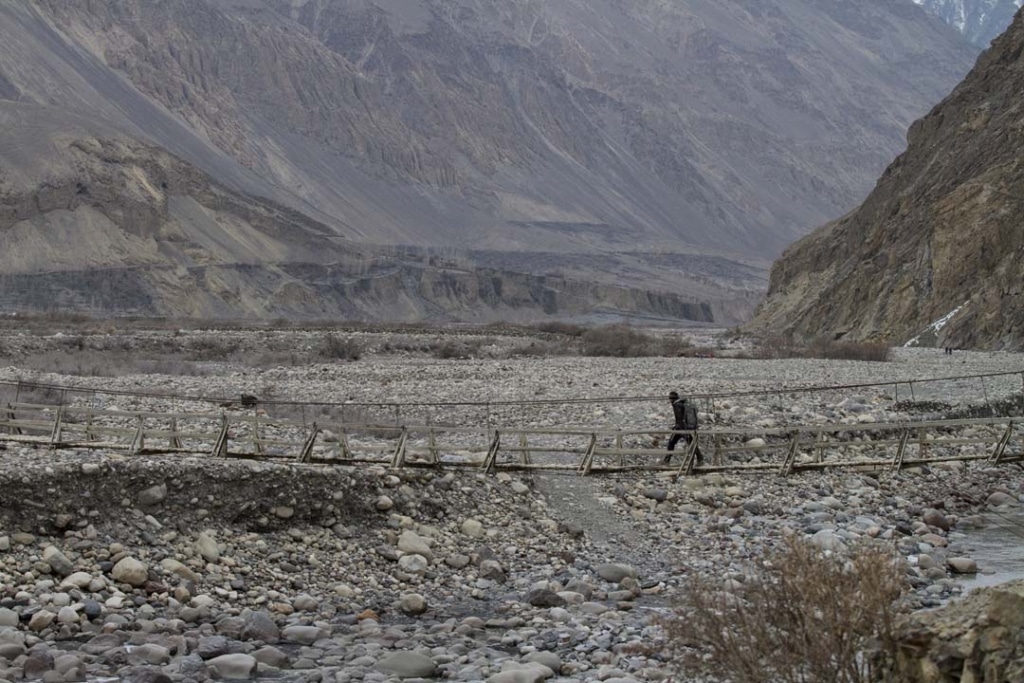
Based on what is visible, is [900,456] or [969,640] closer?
[969,640]

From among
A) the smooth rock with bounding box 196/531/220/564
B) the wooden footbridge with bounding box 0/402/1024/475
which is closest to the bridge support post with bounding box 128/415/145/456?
the wooden footbridge with bounding box 0/402/1024/475

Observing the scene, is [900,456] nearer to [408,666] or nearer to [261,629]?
[408,666]

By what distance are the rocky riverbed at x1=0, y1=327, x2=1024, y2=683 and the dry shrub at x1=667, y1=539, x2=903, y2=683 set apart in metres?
0.65

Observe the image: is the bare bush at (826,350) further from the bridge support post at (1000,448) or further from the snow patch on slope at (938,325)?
the bridge support post at (1000,448)

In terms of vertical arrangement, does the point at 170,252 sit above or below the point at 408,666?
above

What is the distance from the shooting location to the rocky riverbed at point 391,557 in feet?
33.0

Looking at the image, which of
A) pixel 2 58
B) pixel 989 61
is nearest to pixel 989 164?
pixel 989 61

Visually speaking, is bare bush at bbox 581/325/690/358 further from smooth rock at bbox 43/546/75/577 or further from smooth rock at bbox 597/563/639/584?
smooth rock at bbox 43/546/75/577

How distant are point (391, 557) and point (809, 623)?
6939mm

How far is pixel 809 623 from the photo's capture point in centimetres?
682

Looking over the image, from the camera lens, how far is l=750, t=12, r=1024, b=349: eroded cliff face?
48531 mm

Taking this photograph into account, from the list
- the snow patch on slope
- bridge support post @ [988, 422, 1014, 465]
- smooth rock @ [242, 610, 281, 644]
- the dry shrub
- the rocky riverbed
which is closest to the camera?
the dry shrub

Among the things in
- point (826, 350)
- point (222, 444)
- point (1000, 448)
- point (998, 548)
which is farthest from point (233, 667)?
point (826, 350)

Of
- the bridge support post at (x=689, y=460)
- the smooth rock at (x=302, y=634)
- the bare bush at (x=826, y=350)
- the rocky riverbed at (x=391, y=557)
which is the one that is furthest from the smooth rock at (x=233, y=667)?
the bare bush at (x=826, y=350)
